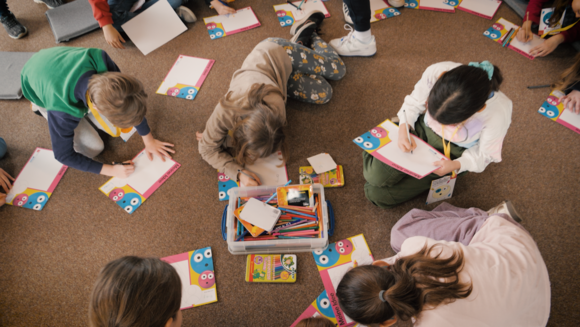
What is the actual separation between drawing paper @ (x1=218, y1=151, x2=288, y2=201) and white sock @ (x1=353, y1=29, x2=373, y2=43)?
862 millimetres

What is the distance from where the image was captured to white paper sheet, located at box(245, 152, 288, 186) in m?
1.49

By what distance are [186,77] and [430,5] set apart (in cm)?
166

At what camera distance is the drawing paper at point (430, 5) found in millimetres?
2111

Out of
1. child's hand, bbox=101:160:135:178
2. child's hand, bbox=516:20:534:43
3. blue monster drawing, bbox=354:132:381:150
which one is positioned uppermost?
child's hand, bbox=516:20:534:43

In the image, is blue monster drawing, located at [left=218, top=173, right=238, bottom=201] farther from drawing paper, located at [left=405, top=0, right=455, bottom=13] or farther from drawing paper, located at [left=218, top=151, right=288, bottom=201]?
drawing paper, located at [left=405, top=0, right=455, bottom=13]

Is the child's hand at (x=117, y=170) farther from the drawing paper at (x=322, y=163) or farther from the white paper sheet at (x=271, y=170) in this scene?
the drawing paper at (x=322, y=163)

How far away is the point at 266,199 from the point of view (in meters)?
1.35


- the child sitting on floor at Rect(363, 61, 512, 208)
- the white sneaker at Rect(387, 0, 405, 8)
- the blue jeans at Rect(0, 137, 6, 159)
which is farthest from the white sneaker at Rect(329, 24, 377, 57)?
the blue jeans at Rect(0, 137, 6, 159)

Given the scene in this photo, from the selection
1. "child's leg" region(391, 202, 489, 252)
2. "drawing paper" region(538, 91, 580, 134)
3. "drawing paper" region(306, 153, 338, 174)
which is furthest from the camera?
"drawing paper" region(538, 91, 580, 134)

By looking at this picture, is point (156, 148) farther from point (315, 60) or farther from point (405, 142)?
point (405, 142)

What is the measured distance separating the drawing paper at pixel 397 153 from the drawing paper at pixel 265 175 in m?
0.40

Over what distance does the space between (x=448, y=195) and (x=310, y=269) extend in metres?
0.71

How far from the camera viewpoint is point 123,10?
75.1 inches

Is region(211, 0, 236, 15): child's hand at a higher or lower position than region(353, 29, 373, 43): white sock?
lower
